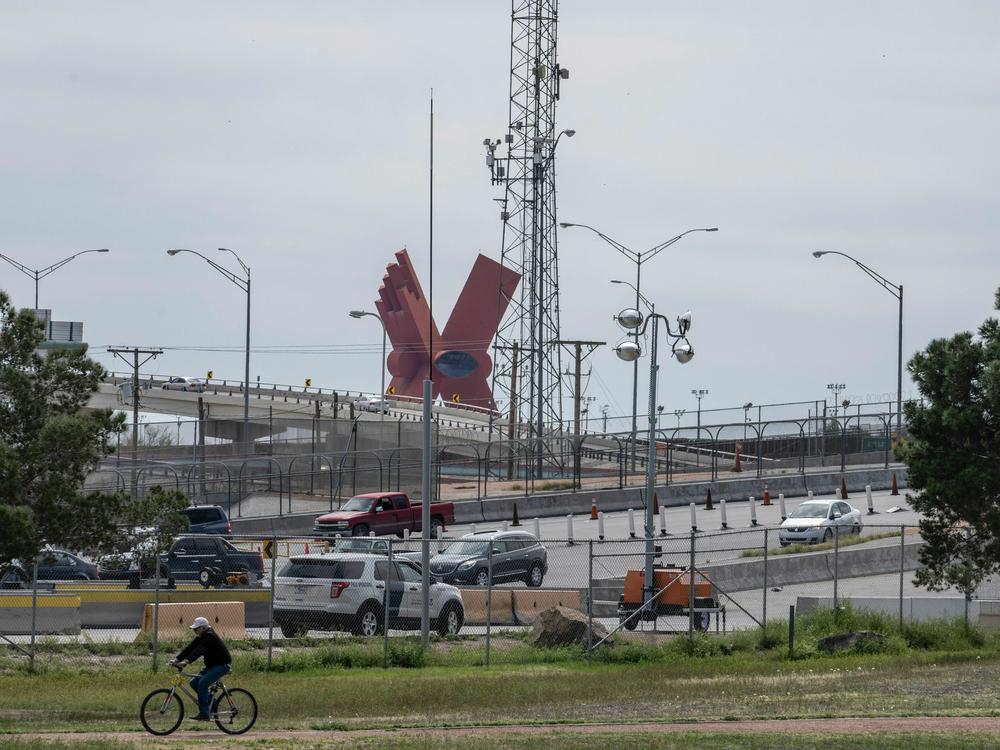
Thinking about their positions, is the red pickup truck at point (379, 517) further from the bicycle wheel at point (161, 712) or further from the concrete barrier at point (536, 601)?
the bicycle wheel at point (161, 712)

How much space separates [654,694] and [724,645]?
539 cm

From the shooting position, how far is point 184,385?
118m

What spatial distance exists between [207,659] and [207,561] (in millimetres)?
16804

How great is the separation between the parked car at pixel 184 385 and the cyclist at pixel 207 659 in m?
99.5

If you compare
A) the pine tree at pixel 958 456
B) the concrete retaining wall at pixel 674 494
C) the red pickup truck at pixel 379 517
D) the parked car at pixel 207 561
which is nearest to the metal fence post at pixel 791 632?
the pine tree at pixel 958 456

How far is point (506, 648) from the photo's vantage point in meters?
25.0

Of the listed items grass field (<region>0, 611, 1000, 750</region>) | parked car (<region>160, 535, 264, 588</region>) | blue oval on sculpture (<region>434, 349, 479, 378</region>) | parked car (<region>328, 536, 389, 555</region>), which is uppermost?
blue oval on sculpture (<region>434, 349, 479, 378</region>)

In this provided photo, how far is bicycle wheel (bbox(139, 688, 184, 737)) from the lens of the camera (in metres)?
15.2

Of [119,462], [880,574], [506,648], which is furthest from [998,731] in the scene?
[119,462]

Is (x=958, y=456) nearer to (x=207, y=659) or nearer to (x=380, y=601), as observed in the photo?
(x=380, y=601)

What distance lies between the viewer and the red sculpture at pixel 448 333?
134750mm

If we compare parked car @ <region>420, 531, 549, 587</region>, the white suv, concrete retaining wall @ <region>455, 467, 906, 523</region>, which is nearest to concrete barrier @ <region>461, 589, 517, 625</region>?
parked car @ <region>420, 531, 549, 587</region>

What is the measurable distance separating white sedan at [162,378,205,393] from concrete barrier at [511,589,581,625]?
87.2 m

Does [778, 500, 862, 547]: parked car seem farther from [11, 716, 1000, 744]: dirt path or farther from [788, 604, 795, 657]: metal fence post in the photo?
[11, 716, 1000, 744]: dirt path
